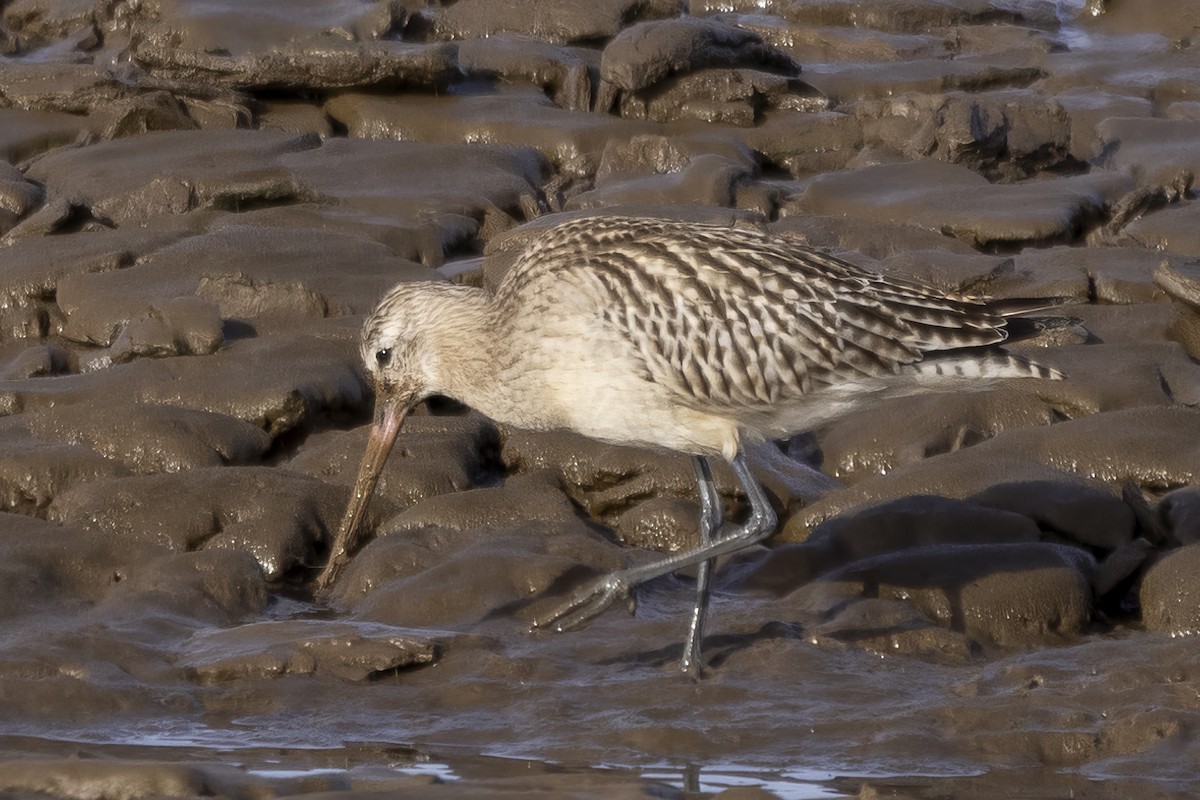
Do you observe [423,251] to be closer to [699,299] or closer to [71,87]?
[71,87]

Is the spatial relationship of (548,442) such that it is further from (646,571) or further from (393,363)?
(646,571)

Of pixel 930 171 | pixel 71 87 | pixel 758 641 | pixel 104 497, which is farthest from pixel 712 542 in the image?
pixel 71 87

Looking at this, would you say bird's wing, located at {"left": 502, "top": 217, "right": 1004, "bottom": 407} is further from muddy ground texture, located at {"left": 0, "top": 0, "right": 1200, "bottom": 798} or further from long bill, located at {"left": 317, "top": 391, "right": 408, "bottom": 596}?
long bill, located at {"left": 317, "top": 391, "right": 408, "bottom": 596}

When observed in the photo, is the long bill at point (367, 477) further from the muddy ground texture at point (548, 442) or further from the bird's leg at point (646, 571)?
the bird's leg at point (646, 571)

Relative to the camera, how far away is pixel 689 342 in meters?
7.66

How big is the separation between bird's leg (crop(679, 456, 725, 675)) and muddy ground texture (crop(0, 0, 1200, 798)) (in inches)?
3.8

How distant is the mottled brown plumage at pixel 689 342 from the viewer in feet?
25.1

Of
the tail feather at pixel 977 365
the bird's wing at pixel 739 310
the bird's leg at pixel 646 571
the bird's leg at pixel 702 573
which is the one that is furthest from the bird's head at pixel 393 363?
the tail feather at pixel 977 365

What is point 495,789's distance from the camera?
6332 millimetres

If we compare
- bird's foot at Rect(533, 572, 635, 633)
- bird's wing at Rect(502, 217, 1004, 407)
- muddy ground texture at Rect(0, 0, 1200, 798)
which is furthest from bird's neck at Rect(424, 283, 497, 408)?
bird's foot at Rect(533, 572, 635, 633)

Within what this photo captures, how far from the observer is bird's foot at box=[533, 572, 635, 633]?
7688 mm

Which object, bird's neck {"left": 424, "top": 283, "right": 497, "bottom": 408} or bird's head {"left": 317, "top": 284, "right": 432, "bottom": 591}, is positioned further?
bird's head {"left": 317, "top": 284, "right": 432, "bottom": 591}

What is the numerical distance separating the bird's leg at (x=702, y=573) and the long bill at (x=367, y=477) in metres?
1.31

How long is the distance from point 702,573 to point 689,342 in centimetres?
91
